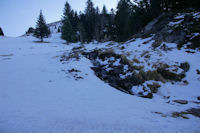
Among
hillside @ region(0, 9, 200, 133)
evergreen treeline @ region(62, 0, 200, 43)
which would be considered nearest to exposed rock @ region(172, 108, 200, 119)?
hillside @ region(0, 9, 200, 133)

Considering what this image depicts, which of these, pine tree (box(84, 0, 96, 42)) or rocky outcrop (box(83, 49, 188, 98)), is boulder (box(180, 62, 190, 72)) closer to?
rocky outcrop (box(83, 49, 188, 98))

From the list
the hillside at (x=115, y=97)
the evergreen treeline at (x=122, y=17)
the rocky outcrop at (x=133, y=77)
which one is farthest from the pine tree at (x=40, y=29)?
the rocky outcrop at (x=133, y=77)

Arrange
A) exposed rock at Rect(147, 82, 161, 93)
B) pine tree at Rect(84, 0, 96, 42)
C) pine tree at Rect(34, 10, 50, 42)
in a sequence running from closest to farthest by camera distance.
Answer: exposed rock at Rect(147, 82, 161, 93) → pine tree at Rect(34, 10, 50, 42) → pine tree at Rect(84, 0, 96, 42)

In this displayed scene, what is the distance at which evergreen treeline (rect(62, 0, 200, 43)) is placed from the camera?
19.8 m

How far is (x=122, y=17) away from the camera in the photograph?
88.4ft

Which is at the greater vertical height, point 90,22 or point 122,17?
point 90,22

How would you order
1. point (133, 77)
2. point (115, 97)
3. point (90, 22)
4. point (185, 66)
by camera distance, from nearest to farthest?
point (115, 97)
point (133, 77)
point (185, 66)
point (90, 22)

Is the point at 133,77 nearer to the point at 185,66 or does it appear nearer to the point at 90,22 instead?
the point at 185,66

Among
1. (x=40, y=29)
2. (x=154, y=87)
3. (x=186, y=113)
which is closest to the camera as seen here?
(x=186, y=113)

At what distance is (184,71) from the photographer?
24.7 ft

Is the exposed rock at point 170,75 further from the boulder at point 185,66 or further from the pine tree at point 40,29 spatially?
the pine tree at point 40,29

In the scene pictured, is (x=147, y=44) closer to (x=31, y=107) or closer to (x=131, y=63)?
(x=131, y=63)

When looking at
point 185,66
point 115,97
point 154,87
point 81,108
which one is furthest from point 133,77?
point 81,108

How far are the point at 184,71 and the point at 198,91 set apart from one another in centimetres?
204
